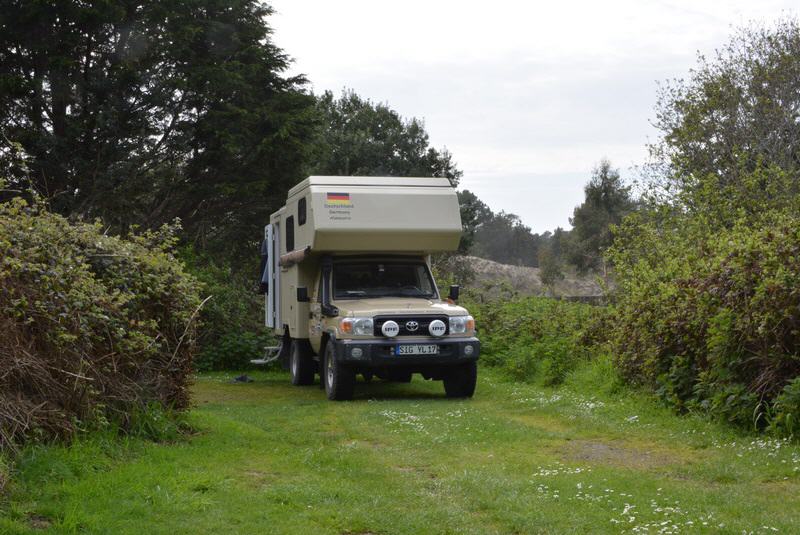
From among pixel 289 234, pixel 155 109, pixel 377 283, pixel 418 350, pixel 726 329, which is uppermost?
pixel 155 109

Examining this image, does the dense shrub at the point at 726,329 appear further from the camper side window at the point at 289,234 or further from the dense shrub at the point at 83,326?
the camper side window at the point at 289,234

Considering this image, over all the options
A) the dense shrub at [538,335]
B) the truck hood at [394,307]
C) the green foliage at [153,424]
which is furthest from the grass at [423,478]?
the dense shrub at [538,335]

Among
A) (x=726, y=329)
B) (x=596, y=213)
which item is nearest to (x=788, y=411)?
(x=726, y=329)

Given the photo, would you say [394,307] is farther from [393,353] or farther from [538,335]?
[538,335]

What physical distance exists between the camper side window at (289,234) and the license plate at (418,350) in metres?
3.70

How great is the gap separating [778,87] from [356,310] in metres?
18.1

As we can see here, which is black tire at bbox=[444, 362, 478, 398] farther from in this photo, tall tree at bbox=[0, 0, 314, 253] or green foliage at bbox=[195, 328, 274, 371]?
tall tree at bbox=[0, 0, 314, 253]

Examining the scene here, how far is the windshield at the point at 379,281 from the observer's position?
14406 mm

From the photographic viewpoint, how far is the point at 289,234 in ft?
52.7

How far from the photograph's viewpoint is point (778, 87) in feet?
86.3

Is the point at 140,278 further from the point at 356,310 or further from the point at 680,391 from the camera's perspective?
the point at 680,391

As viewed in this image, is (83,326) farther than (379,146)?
No

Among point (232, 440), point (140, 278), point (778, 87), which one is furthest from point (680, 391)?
point (778, 87)

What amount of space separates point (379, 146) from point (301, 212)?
38539mm
